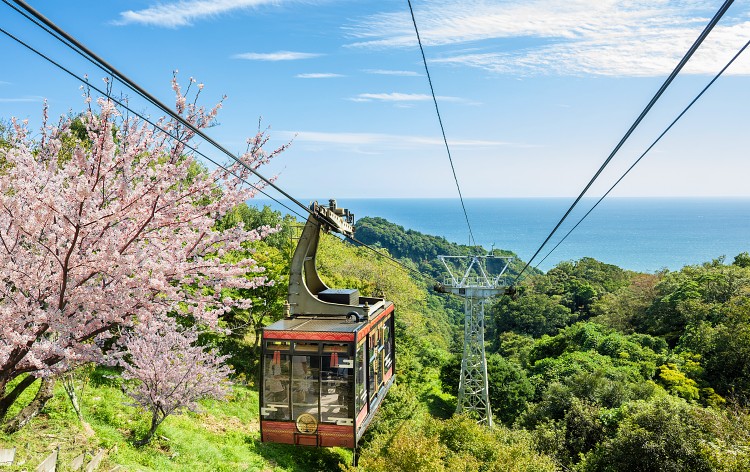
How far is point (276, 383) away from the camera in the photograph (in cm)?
784

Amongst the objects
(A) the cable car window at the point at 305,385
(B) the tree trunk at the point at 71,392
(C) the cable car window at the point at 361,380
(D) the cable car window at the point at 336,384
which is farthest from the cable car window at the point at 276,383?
(B) the tree trunk at the point at 71,392

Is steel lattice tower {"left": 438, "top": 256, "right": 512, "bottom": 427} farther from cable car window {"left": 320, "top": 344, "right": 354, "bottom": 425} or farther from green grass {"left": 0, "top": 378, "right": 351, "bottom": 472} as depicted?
cable car window {"left": 320, "top": 344, "right": 354, "bottom": 425}

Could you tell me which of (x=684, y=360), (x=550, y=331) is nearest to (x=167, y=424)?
(x=684, y=360)

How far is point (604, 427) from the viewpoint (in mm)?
19141

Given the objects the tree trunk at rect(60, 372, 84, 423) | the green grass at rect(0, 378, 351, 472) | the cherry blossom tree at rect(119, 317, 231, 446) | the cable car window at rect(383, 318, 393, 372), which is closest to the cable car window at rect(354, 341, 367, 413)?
the cable car window at rect(383, 318, 393, 372)

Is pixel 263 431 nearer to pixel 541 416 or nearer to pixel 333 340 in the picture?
pixel 333 340

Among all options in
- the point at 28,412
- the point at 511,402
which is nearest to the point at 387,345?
the point at 28,412

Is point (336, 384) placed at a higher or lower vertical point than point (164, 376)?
higher

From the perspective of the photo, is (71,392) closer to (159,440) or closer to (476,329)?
(159,440)

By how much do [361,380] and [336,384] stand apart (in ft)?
1.65

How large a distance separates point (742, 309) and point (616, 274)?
3559cm

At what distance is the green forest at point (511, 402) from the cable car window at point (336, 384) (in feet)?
6.40

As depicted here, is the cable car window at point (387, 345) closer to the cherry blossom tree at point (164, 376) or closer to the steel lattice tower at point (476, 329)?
the cherry blossom tree at point (164, 376)

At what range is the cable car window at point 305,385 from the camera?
7.69 meters
